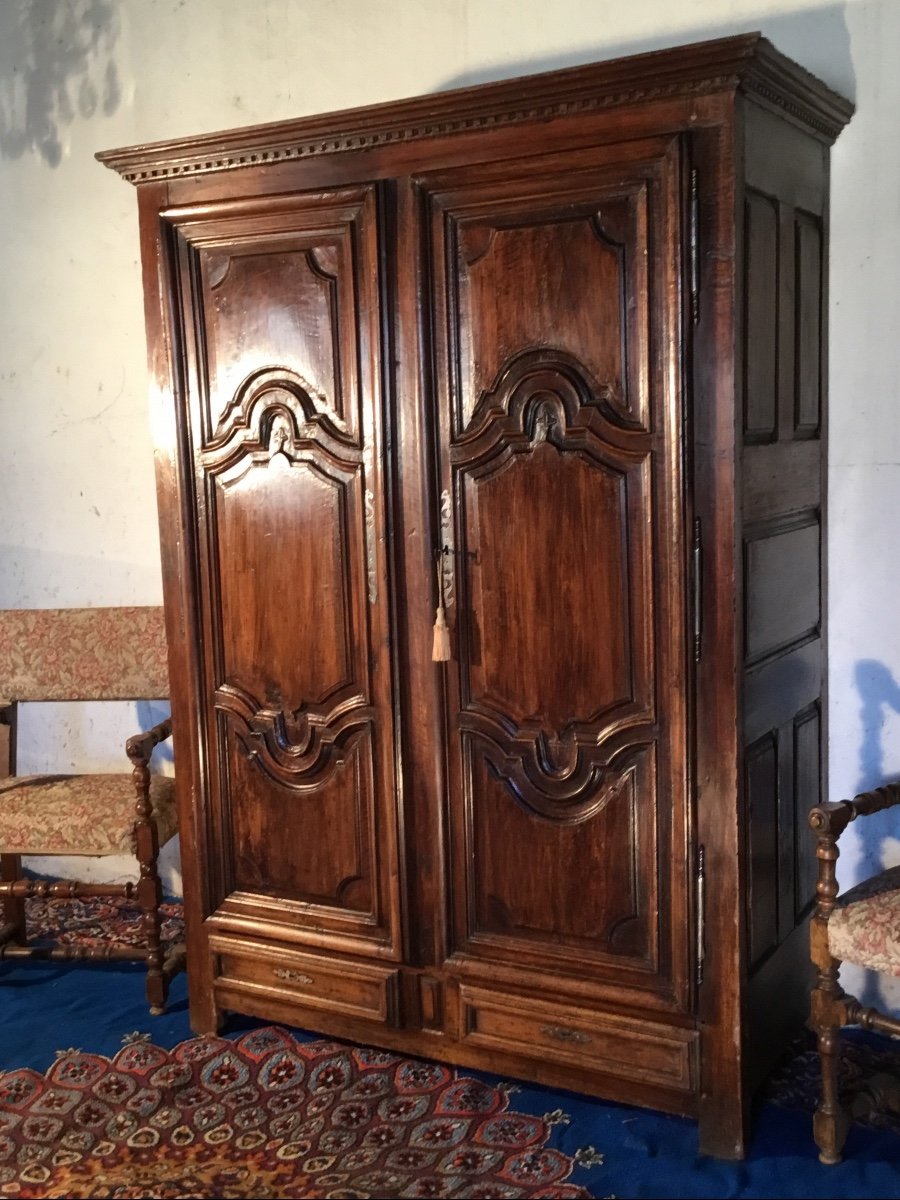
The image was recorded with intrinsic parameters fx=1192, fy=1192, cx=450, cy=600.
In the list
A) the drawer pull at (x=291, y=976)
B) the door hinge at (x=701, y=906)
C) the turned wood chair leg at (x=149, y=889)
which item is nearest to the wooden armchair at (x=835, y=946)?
the door hinge at (x=701, y=906)

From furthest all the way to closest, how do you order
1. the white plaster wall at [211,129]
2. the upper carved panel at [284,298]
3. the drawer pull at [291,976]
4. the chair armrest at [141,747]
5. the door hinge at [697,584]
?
the chair armrest at [141,747] < the drawer pull at [291,976] < the white plaster wall at [211,129] < the upper carved panel at [284,298] < the door hinge at [697,584]

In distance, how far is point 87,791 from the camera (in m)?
3.30

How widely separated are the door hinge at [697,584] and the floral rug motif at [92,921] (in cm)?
199

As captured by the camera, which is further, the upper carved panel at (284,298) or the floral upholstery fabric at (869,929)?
the upper carved panel at (284,298)

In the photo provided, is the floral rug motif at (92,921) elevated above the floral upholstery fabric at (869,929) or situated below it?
below

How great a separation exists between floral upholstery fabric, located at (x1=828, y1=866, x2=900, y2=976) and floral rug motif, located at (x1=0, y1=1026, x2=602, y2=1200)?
0.66 m

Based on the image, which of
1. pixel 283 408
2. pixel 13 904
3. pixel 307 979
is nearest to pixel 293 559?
pixel 283 408

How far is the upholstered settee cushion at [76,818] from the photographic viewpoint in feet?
10.3

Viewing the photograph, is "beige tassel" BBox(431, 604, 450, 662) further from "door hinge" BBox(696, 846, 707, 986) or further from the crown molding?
the crown molding

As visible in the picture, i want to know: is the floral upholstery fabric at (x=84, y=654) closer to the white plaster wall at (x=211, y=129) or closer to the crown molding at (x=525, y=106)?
the white plaster wall at (x=211, y=129)

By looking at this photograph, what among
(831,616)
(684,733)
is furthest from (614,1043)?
(831,616)

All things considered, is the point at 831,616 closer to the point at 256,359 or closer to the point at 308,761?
the point at 308,761

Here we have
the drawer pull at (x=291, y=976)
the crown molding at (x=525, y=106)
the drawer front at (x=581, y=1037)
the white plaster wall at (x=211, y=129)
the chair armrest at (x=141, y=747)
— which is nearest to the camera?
the crown molding at (x=525, y=106)

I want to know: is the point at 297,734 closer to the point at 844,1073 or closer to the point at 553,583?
the point at 553,583
